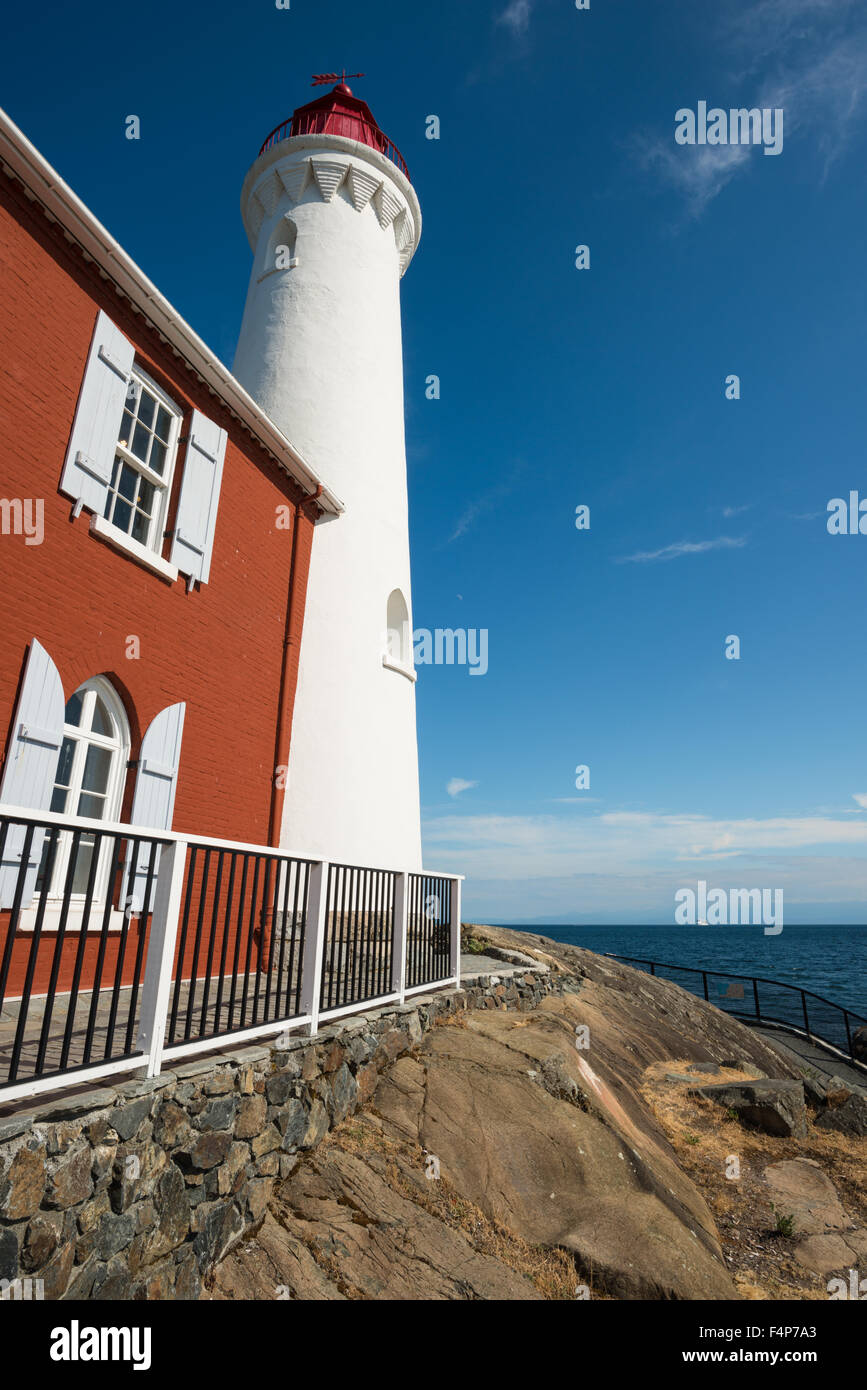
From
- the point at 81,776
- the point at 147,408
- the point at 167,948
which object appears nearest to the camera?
the point at 167,948

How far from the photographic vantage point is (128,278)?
8391mm

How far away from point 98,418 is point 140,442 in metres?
1.08

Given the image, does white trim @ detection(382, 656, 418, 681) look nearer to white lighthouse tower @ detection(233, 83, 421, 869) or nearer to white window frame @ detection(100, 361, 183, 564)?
white lighthouse tower @ detection(233, 83, 421, 869)

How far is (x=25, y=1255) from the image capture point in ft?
10.7

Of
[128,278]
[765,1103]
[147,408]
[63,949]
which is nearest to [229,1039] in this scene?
[63,949]

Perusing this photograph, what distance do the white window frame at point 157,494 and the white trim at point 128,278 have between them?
0.61 meters

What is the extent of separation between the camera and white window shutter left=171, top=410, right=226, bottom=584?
920 centimetres

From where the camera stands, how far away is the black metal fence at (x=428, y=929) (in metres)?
8.47

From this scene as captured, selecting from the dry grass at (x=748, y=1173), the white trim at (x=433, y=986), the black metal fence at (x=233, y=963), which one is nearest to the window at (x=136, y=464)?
the black metal fence at (x=233, y=963)

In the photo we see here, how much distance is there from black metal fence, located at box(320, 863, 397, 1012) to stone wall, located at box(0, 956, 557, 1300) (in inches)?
26.8

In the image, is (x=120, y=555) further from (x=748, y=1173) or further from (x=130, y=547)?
(x=748, y=1173)

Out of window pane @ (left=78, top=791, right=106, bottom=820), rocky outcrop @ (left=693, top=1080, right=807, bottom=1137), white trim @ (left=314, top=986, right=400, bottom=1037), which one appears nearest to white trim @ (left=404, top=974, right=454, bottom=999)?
white trim @ (left=314, top=986, right=400, bottom=1037)
